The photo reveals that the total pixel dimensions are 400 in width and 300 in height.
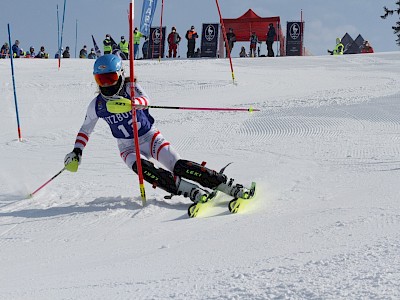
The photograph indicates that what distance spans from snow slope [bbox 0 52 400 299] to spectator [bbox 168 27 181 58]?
1257cm

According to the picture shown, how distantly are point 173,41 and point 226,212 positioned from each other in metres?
20.7

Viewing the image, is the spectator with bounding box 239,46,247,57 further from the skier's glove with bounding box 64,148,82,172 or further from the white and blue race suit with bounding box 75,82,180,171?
the skier's glove with bounding box 64,148,82,172

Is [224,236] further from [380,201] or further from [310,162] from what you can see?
[310,162]

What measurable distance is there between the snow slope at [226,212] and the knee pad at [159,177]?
0.52 feet

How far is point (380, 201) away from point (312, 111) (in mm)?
6266

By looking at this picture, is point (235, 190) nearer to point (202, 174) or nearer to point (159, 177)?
point (202, 174)

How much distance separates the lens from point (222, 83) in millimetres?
14453

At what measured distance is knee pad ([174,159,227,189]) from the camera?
16.4 feet

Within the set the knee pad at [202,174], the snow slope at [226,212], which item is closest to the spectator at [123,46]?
the snow slope at [226,212]

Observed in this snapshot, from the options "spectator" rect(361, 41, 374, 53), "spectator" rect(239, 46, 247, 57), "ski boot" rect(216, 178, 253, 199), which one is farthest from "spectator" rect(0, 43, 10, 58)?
"ski boot" rect(216, 178, 253, 199)

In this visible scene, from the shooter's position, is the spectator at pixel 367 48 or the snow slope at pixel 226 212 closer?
the snow slope at pixel 226 212

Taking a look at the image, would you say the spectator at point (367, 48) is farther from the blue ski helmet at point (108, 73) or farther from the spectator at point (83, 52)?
the blue ski helmet at point (108, 73)

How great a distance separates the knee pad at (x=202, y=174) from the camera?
5.00 m

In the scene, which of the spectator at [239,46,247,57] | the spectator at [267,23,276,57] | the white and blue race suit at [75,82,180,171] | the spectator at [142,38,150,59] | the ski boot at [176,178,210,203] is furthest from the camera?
the spectator at [239,46,247,57]
